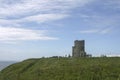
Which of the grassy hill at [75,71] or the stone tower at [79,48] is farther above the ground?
the stone tower at [79,48]

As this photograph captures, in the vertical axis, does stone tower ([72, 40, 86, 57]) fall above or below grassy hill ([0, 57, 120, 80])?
above

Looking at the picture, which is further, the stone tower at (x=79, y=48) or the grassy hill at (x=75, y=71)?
the stone tower at (x=79, y=48)

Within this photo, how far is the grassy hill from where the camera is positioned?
5812 centimetres

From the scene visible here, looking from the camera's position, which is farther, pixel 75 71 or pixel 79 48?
pixel 79 48

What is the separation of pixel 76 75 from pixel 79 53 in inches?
1075

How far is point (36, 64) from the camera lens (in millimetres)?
79938

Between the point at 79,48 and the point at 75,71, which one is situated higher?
the point at 79,48

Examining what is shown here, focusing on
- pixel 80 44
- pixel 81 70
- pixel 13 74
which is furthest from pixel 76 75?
pixel 80 44

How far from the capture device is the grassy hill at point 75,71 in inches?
2288

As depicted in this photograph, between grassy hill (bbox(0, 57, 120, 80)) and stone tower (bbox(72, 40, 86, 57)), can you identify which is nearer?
grassy hill (bbox(0, 57, 120, 80))

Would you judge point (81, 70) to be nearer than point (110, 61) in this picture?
Yes

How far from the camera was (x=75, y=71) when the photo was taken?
205 ft

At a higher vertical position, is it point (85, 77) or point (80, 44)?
point (80, 44)

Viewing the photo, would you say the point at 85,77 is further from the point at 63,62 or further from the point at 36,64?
the point at 36,64
